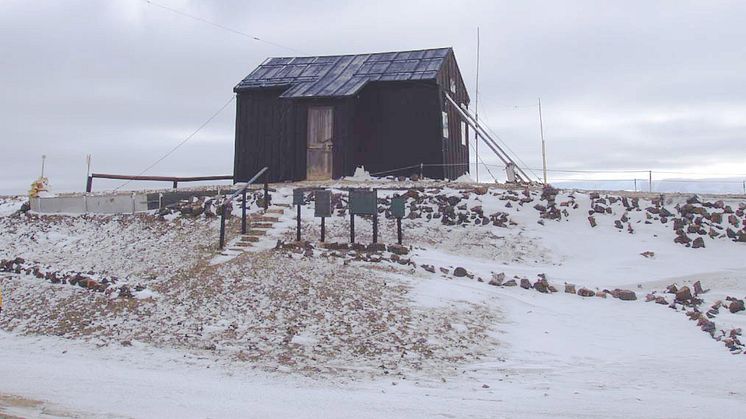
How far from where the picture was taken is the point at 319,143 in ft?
77.3

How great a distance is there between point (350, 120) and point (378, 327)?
14.6m

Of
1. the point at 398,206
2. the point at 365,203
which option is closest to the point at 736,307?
the point at 398,206

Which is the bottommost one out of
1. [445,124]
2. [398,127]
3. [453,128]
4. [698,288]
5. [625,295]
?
[625,295]

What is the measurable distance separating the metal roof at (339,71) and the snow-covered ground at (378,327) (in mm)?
8218

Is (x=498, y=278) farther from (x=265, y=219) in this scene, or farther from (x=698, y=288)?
(x=265, y=219)

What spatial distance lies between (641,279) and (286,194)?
10226 millimetres

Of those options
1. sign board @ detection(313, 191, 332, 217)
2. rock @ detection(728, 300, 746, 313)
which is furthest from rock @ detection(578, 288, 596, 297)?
sign board @ detection(313, 191, 332, 217)

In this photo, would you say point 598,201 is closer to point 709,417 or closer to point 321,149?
point 321,149

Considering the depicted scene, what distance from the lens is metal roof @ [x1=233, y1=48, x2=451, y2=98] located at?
23.8 m

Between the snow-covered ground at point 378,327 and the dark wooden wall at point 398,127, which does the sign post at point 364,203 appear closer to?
the snow-covered ground at point 378,327

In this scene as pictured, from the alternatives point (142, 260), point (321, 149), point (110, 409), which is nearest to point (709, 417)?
point (110, 409)

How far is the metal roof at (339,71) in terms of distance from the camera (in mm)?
23828

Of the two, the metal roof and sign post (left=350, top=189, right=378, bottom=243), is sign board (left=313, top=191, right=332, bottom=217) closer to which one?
sign post (left=350, top=189, right=378, bottom=243)

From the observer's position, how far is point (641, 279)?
13.7 metres
